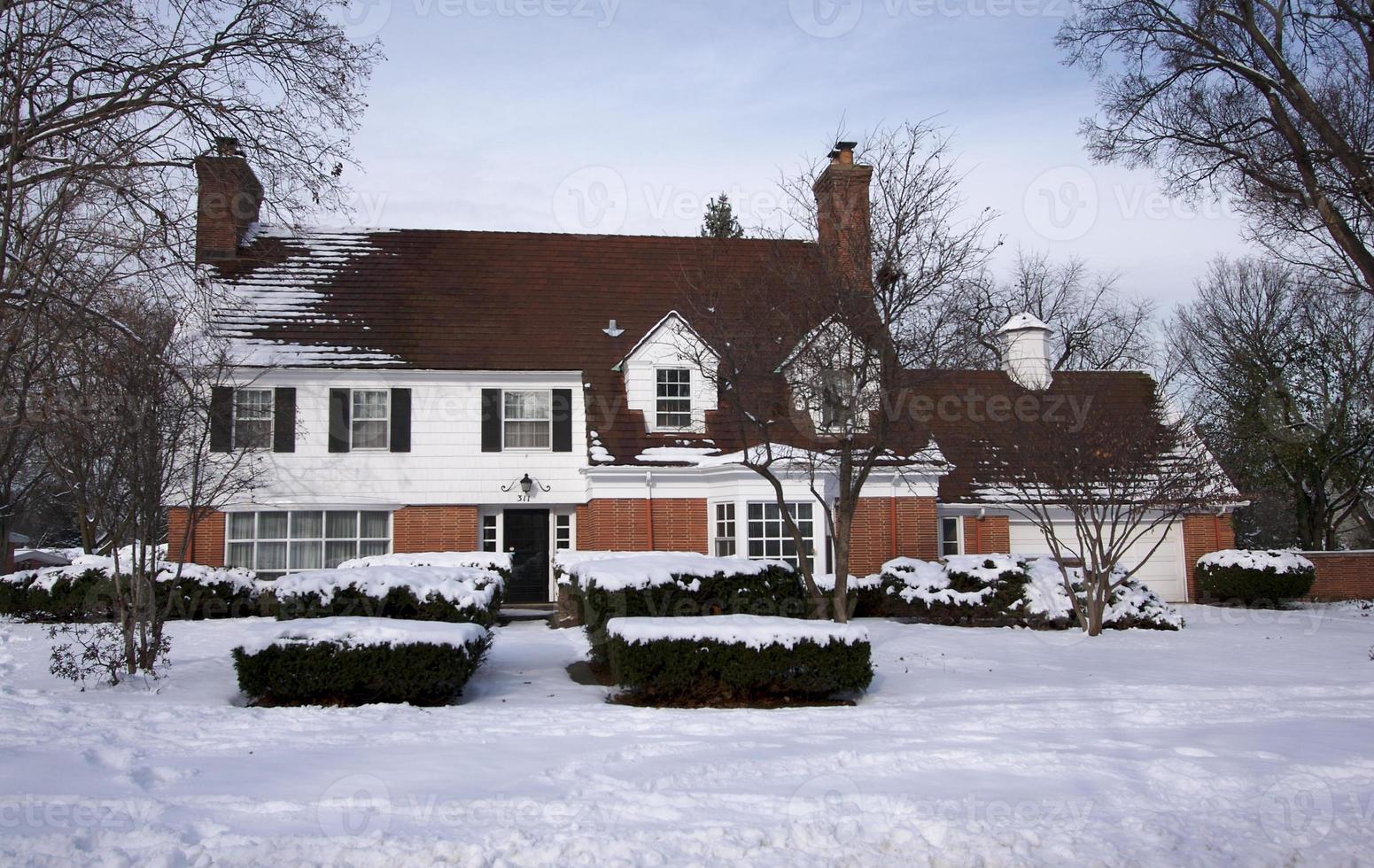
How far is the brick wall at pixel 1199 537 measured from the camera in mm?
24359

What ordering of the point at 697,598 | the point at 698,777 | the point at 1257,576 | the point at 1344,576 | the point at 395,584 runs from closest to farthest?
the point at 698,777 < the point at 395,584 < the point at 697,598 < the point at 1257,576 < the point at 1344,576

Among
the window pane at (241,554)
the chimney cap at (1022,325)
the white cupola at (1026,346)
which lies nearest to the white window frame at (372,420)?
the window pane at (241,554)

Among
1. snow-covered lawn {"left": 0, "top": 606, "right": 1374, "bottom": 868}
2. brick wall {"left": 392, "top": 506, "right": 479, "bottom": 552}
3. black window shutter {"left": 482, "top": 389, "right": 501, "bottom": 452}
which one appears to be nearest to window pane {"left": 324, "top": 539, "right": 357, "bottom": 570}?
brick wall {"left": 392, "top": 506, "right": 479, "bottom": 552}

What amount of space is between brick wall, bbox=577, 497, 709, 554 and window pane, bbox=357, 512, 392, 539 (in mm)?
4142

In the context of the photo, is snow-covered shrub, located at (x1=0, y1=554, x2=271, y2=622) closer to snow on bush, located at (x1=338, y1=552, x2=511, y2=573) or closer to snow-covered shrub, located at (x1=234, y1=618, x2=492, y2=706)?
snow on bush, located at (x1=338, y1=552, x2=511, y2=573)

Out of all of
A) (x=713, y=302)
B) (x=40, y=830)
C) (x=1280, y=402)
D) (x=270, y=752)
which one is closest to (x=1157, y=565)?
(x=1280, y=402)

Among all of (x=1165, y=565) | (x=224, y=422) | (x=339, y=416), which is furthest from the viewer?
(x=1165, y=565)

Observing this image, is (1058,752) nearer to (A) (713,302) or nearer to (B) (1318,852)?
(B) (1318,852)

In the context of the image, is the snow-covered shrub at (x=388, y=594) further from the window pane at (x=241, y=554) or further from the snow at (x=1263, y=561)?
the snow at (x=1263, y=561)

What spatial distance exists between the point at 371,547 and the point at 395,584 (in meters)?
9.02

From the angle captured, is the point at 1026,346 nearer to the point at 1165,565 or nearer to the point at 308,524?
the point at 1165,565

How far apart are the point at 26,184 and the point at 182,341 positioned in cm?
526

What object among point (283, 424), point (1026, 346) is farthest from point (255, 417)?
point (1026, 346)

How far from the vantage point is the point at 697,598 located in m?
13.3
